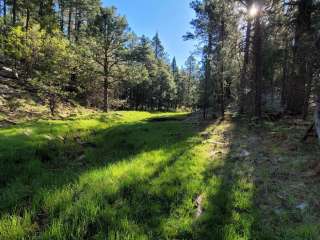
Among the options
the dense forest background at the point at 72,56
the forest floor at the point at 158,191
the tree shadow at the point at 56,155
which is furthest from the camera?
the dense forest background at the point at 72,56

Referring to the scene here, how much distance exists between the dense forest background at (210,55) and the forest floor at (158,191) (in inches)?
191

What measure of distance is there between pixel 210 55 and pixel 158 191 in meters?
14.7

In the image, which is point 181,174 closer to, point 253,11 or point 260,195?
point 260,195

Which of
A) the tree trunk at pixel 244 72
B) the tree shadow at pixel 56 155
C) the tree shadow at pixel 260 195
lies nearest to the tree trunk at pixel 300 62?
the tree trunk at pixel 244 72

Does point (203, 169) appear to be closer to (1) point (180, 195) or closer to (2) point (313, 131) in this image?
(1) point (180, 195)

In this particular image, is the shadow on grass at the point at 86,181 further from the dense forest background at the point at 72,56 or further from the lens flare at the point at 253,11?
the dense forest background at the point at 72,56

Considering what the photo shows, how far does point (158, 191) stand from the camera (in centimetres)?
490

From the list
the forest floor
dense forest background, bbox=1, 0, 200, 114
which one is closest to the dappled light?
the forest floor

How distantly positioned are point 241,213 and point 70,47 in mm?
22019

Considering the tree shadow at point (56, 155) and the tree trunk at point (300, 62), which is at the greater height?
the tree trunk at point (300, 62)

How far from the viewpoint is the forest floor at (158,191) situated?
146 inches

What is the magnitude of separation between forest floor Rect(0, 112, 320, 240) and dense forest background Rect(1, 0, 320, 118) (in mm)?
4855

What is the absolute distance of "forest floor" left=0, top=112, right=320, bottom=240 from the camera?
12.2 ft

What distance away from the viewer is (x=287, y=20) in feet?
45.5
